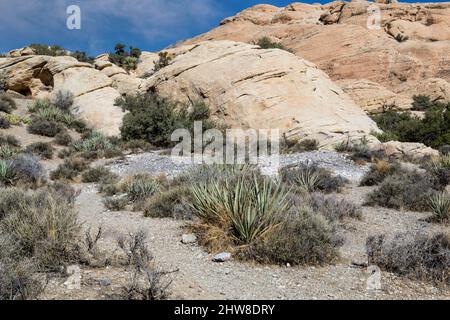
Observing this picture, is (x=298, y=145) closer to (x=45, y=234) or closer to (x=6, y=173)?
(x=6, y=173)

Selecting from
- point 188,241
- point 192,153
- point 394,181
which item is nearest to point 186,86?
point 192,153

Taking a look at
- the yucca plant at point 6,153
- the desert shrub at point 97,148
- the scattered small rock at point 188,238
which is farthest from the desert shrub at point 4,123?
the scattered small rock at point 188,238

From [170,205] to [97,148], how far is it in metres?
9.65

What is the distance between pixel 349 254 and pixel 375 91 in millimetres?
27069

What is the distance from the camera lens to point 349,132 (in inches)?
639

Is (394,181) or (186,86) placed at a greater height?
(186,86)

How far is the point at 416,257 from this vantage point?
4441mm

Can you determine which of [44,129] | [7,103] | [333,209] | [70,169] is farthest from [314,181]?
[7,103]

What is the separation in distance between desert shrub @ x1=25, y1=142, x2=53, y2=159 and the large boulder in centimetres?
707

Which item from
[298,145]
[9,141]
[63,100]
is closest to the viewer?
[9,141]

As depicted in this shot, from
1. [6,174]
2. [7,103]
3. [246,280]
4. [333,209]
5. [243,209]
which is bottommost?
[246,280]

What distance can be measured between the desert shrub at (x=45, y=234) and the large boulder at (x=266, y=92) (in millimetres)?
12322

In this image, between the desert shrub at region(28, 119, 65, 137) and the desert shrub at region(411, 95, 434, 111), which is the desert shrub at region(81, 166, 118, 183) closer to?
the desert shrub at region(28, 119, 65, 137)
